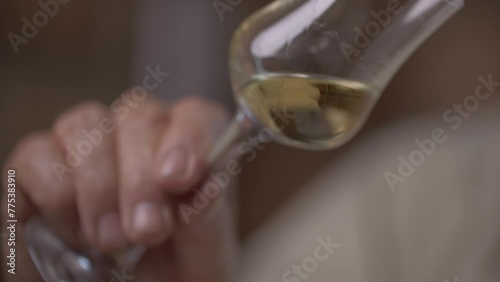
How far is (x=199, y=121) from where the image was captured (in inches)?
13.3

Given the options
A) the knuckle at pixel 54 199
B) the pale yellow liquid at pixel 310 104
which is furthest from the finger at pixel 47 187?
the pale yellow liquid at pixel 310 104

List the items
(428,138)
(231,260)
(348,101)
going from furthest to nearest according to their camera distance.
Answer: (428,138) < (231,260) < (348,101)

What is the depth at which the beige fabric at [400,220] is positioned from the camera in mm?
694

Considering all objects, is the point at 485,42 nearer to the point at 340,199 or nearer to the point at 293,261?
the point at 340,199

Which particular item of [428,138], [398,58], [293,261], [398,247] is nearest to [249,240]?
[293,261]

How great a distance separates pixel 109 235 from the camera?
0.97ft

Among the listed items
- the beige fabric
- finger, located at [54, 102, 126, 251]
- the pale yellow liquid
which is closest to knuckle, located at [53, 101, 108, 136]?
finger, located at [54, 102, 126, 251]

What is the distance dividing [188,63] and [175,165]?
1.91 ft

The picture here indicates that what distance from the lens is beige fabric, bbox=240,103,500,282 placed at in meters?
0.69

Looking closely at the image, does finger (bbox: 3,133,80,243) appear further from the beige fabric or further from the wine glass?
the beige fabric

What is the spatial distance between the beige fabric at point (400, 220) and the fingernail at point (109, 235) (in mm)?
374

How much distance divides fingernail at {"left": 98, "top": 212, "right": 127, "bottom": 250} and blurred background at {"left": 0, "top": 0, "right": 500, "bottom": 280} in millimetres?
222

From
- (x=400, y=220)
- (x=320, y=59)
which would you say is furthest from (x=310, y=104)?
(x=400, y=220)

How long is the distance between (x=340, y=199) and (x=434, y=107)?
244 millimetres
